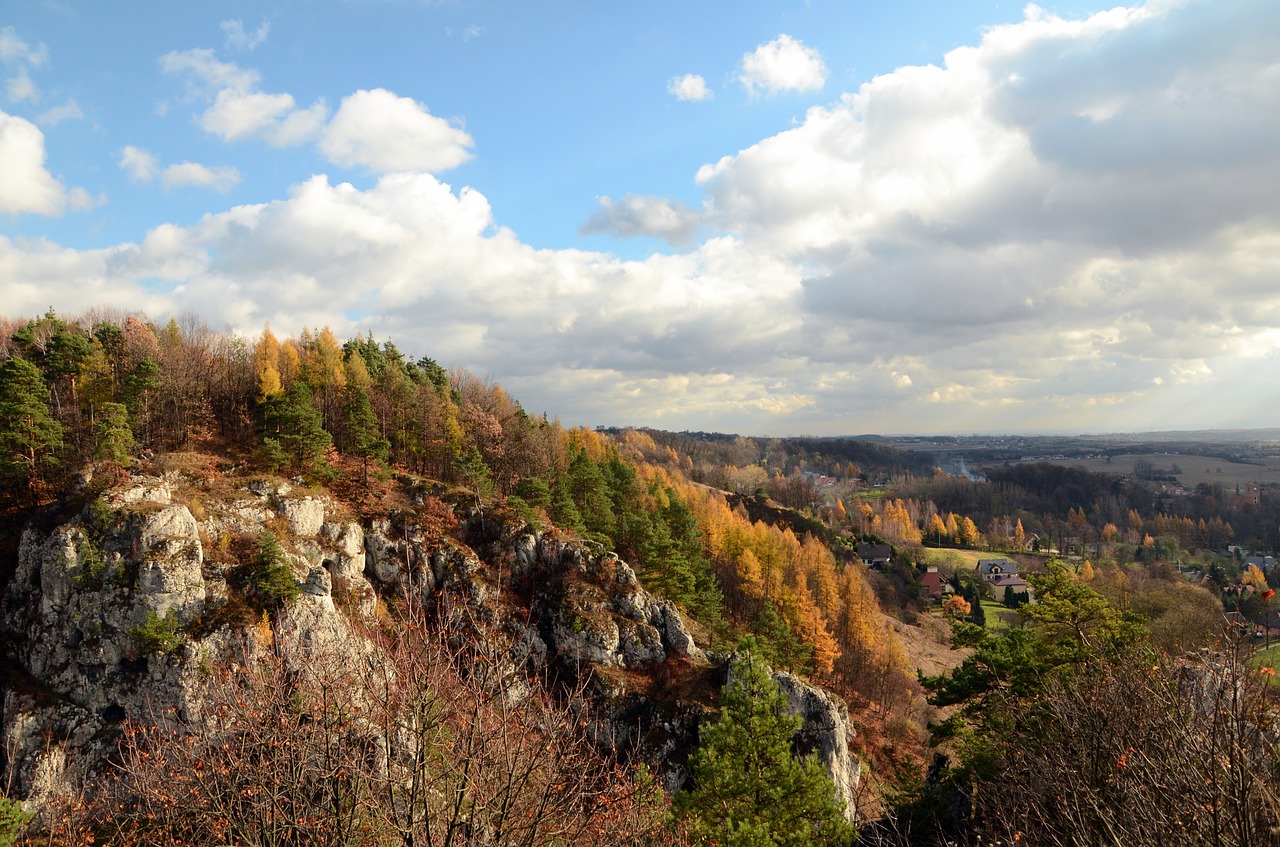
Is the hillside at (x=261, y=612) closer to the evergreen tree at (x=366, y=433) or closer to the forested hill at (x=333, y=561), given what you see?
the forested hill at (x=333, y=561)

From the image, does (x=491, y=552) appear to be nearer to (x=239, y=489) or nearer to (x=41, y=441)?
(x=239, y=489)

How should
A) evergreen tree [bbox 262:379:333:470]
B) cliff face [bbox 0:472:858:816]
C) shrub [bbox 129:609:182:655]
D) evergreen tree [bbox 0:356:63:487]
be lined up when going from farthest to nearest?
evergreen tree [bbox 262:379:333:470] → evergreen tree [bbox 0:356:63:487] → shrub [bbox 129:609:182:655] → cliff face [bbox 0:472:858:816]

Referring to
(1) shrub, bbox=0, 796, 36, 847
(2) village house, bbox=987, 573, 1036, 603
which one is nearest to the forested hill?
(1) shrub, bbox=0, 796, 36, 847

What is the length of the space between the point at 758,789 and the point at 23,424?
1689 inches

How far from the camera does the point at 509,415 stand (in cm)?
6631

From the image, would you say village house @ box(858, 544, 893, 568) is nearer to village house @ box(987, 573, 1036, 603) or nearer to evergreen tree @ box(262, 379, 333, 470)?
village house @ box(987, 573, 1036, 603)

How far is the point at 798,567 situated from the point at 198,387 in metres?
56.7

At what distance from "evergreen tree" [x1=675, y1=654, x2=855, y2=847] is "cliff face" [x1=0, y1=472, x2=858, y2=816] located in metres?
3.89

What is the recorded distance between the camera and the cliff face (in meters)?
25.7

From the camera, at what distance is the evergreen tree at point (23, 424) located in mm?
31438

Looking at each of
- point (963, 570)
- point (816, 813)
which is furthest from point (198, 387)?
point (963, 570)

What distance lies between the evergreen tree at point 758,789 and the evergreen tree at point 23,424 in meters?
40.1

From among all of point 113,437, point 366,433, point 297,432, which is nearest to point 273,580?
point 113,437

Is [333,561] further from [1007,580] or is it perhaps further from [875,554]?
[1007,580]
